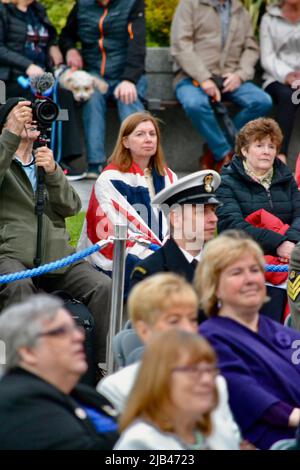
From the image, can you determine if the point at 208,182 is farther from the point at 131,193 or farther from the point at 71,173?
the point at 71,173

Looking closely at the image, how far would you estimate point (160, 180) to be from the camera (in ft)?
27.3

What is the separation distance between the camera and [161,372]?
4.32 metres

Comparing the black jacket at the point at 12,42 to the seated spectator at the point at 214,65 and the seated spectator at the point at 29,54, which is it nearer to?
the seated spectator at the point at 29,54

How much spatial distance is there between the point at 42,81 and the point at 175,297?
311cm

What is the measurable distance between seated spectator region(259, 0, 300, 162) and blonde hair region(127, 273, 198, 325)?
6559mm

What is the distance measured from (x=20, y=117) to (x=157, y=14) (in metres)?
5.11

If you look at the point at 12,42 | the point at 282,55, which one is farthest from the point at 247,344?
the point at 282,55

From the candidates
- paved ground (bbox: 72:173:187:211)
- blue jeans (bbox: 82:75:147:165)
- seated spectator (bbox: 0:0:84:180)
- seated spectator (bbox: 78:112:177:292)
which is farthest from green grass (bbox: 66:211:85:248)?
seated spectator (bbox: 78:112:177:292)

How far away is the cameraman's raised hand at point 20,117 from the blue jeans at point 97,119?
11.1ft

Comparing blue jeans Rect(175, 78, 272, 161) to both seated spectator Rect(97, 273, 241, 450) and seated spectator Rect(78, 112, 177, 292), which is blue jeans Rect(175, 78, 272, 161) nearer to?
seated spectator Rect(78, 112, 177, 292)

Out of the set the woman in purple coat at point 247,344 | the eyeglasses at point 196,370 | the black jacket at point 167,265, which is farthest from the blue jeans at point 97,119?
the eyeglasses at point 196,370

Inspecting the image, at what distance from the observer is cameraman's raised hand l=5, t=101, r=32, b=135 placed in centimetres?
759

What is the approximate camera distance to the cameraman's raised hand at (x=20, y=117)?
7590 millimetres
